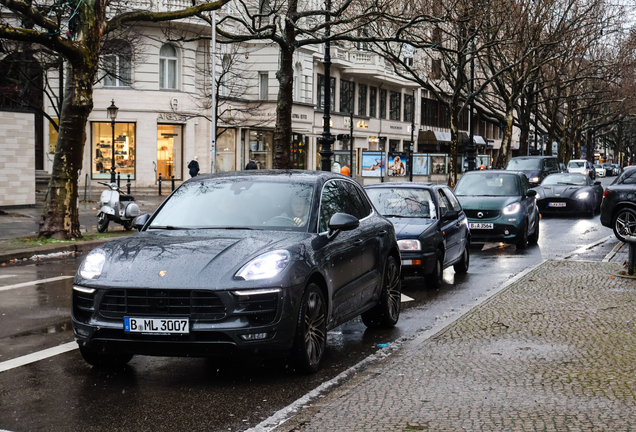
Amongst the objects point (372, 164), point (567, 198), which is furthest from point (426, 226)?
point (372, 164)

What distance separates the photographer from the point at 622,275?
1206cm

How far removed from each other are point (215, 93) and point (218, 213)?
3425 centimetres

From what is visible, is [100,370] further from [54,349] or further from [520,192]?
[520,192]

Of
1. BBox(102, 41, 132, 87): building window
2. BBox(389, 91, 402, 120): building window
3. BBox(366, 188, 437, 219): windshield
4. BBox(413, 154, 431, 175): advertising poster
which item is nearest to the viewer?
BBox(366, 188, 437, 219): windshield

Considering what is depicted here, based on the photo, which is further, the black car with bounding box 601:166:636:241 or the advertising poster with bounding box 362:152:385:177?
the advertising poster with bounding box 362:152:385:177

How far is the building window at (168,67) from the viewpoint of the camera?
42.7 metres

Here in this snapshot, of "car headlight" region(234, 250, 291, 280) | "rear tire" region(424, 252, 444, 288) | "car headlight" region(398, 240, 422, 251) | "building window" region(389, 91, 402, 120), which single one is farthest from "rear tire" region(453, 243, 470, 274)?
"building window" region(389, 91, 402, 120)

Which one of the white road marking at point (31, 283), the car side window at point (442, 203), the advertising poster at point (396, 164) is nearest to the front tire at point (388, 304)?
the car side window at point (442, 203)

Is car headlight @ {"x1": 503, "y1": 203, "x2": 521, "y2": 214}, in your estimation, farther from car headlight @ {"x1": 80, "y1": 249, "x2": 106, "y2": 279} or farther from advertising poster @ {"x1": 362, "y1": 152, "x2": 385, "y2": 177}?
advertising poster @ {"x1": 362, "y1": 152, "x2": 385, "y2": 177}

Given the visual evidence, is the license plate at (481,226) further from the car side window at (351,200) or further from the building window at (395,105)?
the building window at (395,105)

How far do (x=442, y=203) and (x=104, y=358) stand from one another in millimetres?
7686

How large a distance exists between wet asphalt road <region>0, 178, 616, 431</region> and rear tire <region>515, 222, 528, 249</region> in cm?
747

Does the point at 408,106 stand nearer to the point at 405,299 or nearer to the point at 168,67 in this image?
→ the point at 168,67

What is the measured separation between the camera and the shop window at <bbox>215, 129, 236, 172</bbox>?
45.9m
